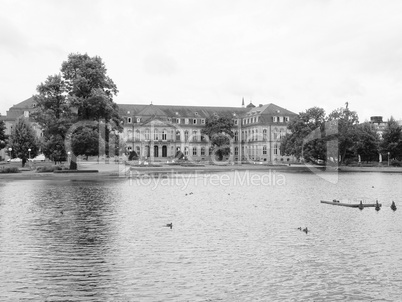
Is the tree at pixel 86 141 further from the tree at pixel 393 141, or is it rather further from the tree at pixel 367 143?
the tree at pixel 393 141

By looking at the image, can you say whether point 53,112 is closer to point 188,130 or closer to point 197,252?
point 197,252

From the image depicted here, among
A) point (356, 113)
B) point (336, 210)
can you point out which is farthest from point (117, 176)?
point (356, 113)

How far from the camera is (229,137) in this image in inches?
6304

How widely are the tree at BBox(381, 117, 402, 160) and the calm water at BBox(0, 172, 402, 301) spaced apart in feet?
285

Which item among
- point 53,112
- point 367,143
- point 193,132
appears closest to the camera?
point 53,112

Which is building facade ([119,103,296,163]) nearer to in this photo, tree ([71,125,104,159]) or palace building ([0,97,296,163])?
palace building ([0,97,296,163])

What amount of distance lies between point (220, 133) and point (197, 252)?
137 meters

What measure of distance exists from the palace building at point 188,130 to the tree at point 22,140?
54725mm

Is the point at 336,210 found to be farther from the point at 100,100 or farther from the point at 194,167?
the point at 194,167

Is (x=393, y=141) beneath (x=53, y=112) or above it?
beneath

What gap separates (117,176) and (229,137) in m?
85.8

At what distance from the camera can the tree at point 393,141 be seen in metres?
119

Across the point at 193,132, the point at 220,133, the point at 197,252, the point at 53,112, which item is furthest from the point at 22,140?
the point at 197,252

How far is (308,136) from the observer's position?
113500 millimetres
